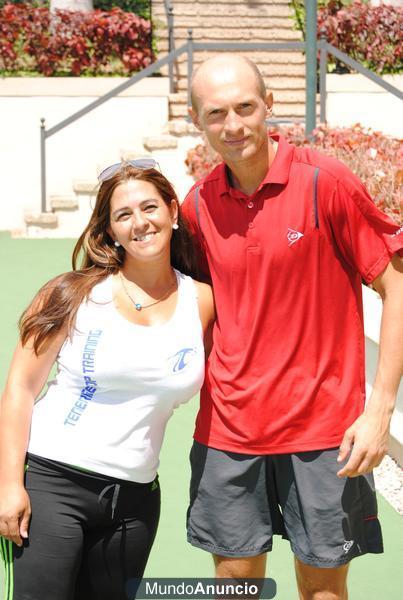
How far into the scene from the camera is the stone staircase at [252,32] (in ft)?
47.1

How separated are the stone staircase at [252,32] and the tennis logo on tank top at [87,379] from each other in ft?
37.4

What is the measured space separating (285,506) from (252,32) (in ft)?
44.8

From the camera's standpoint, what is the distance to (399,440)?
5.10 meters

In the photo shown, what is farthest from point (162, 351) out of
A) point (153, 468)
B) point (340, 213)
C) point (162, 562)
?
point (162, 562)

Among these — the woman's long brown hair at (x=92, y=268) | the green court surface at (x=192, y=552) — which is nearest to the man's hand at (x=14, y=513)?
the woman's long brown hair at (x=92, y=268)

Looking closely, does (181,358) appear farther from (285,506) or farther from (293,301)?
(285,506)

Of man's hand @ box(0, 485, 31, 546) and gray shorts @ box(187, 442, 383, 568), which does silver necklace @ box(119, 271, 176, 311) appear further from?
man's hand @ box(0, 485, 31, 546)

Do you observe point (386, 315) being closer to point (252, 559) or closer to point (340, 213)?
point (340, 213)

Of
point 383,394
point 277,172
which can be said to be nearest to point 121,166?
point 277,172

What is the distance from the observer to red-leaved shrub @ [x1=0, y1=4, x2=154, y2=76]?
13875 mm

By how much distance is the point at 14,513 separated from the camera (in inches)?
109

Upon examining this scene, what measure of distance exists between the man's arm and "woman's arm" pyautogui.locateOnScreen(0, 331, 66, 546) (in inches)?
34.8

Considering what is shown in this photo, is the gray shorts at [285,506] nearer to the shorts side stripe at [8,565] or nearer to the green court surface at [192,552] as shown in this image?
the shorts side stripe at [8,565]

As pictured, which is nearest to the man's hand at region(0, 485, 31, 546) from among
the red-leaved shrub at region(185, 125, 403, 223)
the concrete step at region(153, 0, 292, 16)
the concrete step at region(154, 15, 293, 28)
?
the red-leaved shrub at region(185, 125, 403, 223)
